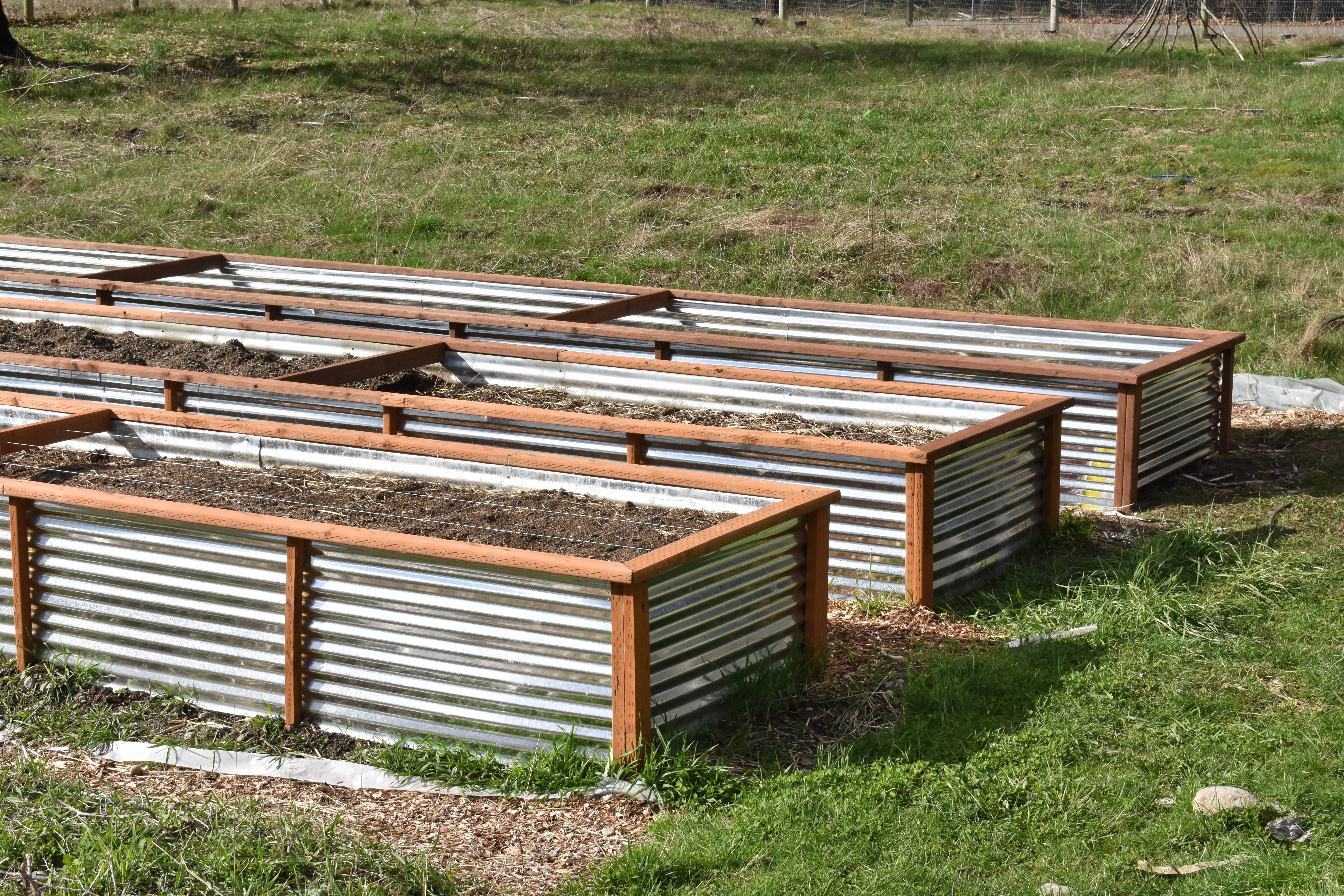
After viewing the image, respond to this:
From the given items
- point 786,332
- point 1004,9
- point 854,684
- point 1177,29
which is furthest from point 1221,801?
point 1004,9

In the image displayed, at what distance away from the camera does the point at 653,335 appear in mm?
8359

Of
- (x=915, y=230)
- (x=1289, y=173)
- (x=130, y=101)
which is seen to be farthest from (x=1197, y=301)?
(x=130, y=101)

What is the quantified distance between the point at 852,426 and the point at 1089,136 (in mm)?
11684

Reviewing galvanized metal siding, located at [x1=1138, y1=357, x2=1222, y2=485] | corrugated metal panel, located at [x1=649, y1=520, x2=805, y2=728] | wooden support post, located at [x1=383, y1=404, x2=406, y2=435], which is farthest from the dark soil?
galvanized metal siding, located at [x1=1138, y1=357, x2=1222, y2=485]

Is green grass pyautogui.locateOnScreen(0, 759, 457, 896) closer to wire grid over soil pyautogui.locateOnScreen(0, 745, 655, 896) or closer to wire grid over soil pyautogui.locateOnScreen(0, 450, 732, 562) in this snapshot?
wire grid over soil pyautogui.locateOnScreen(0, 745, 655, 896)

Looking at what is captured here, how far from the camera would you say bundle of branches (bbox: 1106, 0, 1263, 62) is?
71.1 feet

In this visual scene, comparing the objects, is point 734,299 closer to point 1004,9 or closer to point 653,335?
point 653,335

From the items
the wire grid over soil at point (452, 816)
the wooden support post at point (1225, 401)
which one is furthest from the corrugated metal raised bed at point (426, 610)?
the wooden support post at point (1225, 401)

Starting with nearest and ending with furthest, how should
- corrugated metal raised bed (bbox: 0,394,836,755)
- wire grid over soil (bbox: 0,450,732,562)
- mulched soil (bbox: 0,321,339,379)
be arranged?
corrugated metal raised bed (bbox: 0,394,836,755), wire grid over soil (bbox: 0,450,732,562), mulched soil (bbox: 0,321,339,379)

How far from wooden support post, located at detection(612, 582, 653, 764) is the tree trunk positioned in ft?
67.4

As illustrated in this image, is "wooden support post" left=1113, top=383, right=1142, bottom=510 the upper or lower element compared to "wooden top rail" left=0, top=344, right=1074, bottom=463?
lower

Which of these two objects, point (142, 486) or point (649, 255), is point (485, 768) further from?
point (649, 255)

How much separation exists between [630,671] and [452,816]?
0.68 m

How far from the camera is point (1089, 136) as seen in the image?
17.3 metres
